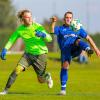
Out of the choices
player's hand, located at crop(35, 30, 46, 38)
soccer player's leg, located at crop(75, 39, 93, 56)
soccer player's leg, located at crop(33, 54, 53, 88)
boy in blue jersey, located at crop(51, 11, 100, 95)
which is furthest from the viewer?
soccer player's leg, located at crop(33, 54, 53, 88)

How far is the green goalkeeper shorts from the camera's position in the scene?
53.2 ft

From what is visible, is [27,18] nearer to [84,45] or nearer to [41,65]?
[41,65]

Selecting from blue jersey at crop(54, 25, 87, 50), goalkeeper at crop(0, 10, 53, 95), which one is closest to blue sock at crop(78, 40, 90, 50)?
blue jersey at crop(54, 25, 87, 50)

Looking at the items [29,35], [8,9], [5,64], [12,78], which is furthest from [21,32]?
[8,9]

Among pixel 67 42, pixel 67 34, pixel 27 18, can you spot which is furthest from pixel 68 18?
pixel 27 18

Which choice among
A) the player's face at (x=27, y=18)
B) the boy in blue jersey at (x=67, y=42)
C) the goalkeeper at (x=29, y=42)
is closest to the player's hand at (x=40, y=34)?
the goalkeeper at (x=29, y=42)

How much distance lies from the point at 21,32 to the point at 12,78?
47.3 inches

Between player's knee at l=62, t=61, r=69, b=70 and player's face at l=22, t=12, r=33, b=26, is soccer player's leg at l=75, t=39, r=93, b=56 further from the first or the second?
player's face at l=22, t=12, r=33, b=26

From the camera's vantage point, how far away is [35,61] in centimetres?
1641

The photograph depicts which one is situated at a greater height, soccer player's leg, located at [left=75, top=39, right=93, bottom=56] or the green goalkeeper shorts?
soccer player's leg, located at [left=75, top=39, right=93, bottom=56]

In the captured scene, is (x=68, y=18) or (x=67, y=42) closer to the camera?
(x=68, y=18)

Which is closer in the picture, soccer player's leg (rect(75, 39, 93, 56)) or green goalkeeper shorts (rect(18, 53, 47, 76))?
soccer player's leg (rect(75, 39, 93, 56))

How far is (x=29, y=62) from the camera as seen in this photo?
16359mm

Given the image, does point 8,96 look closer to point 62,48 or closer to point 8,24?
point 62,48
